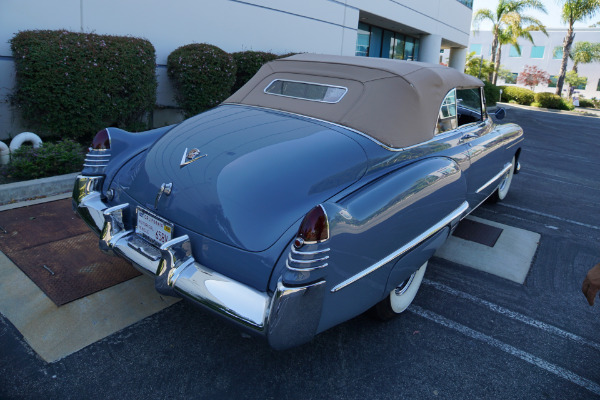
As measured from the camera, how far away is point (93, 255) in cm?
355

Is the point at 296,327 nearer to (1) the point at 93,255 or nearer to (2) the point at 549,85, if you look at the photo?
(1) the point at 93,255

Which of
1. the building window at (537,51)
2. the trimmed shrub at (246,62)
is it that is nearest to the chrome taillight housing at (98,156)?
the trimmed shrub at (246,62)

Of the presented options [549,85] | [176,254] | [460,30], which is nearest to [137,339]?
[176,254]

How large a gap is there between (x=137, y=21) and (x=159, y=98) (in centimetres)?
128

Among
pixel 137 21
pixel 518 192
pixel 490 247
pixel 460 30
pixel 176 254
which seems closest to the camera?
pixel 176 254

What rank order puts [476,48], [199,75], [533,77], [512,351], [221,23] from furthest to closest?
[476,48] < [533,77] < [221,23] < [199,75] < [512,351]

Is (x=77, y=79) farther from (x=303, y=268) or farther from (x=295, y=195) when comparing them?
(x=303, y=268)

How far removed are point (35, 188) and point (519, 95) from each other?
32.3 meters

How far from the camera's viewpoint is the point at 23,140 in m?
5.38

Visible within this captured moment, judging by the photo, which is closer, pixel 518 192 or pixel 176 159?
pixel 176 159

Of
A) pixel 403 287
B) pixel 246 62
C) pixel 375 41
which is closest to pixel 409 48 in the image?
pixel 375 41

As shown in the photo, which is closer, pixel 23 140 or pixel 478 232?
pixel 478 232

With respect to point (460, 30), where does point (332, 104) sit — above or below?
below

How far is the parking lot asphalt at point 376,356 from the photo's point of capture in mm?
2340
